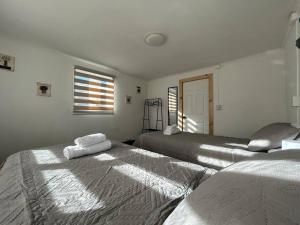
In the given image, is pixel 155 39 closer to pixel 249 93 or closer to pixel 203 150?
pixel 203 150

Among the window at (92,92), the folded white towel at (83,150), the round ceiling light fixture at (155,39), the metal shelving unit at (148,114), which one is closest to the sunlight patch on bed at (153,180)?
the folded white towel at (83,150)

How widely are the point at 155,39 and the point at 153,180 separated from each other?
2.10 m

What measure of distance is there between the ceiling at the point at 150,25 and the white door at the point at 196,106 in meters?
0.89

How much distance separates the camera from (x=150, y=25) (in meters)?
1.95

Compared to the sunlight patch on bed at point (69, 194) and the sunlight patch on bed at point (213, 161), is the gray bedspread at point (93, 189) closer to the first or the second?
the sunlight patch on bed at point (69, 194)

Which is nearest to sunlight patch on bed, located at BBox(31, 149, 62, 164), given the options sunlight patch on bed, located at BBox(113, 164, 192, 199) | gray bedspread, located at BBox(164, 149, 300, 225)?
sunlight patch on bed, located at BBox(113, 164, 192, 199)

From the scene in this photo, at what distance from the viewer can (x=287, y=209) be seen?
38cm

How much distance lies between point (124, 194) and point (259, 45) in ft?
10.4

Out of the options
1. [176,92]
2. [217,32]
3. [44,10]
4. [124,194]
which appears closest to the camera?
[124,194]

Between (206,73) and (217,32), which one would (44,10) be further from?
(206,73)

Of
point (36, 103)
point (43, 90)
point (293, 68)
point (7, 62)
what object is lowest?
point (36, 103)

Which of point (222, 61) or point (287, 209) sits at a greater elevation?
point (222, 61)

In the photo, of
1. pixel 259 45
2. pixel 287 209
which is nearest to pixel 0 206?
pixel 287 209

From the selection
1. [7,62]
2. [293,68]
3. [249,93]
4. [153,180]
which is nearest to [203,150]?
[153,180]
